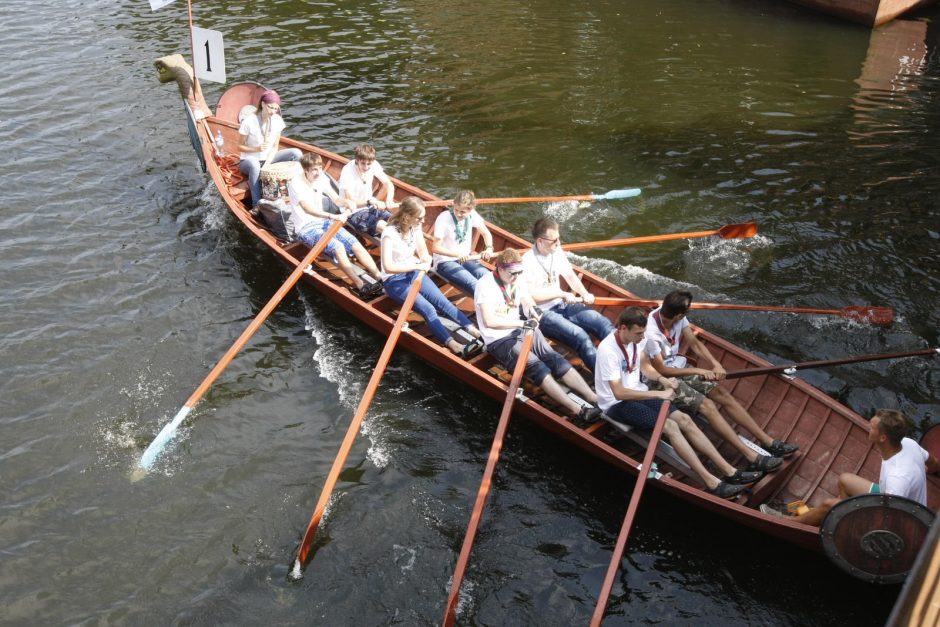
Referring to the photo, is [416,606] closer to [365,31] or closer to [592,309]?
[592,309]

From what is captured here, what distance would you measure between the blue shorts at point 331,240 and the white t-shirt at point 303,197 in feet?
0.27

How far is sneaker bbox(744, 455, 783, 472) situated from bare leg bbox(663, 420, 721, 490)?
0.41 m

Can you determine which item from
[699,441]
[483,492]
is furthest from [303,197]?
[699,441]

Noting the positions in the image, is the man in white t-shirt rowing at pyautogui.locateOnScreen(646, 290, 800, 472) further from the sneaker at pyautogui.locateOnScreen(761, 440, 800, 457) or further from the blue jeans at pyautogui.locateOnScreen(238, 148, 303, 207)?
the blue jeans at pyautogui.locateOnScreen(238, 148, 303, 207)

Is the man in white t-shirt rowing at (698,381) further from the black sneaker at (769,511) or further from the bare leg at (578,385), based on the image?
the bare leg at (578,385)

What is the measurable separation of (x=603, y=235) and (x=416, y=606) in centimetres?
818

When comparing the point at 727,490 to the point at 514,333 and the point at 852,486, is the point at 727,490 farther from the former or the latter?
the point at 514,333

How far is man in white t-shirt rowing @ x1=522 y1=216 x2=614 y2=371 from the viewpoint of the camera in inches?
412

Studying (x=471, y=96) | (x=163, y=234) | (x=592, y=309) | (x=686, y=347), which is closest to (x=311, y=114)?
(x=471, y=96)

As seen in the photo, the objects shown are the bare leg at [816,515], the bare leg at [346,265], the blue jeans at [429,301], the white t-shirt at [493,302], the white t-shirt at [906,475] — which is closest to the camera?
the white t-shirt at [906,475]

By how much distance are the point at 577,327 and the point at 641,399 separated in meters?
1.83

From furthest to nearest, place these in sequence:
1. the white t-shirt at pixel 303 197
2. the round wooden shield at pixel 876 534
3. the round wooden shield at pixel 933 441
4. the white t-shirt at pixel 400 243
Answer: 1. the white t-shirt at pixel 303 197
2. the white t-shirt at pixel 400 243
3. the round wooden shield at pixel 933 441
4. the round wooden shield at pixel 876 534

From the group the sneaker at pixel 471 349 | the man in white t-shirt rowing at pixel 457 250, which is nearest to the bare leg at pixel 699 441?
the sneaker at pixel 471 349

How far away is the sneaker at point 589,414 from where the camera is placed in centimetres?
947
